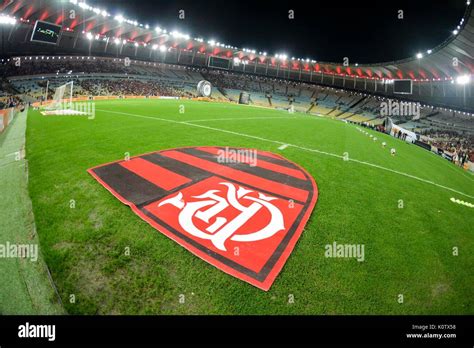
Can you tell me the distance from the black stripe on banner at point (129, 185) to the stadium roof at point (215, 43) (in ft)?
116

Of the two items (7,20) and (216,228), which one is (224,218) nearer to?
(216,228)

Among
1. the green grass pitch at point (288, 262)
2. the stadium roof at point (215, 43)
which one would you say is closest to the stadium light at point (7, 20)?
the stadium roof at point (215, 43)

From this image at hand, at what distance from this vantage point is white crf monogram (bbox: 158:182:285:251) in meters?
4.51

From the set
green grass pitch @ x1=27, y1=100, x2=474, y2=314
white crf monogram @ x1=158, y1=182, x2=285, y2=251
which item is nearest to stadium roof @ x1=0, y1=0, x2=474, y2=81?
green grass pitch @ x1=27, y1=100, x2=474, y2=314

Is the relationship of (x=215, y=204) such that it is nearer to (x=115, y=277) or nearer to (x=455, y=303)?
(x=115, y=277)

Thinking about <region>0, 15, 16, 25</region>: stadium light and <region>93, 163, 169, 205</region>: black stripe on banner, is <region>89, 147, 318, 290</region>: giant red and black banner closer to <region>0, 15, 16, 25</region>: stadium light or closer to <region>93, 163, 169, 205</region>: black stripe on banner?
<region>93, 163, 169, 205</region>: black stripe on banner

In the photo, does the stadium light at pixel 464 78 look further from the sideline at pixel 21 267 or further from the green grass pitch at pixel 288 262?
the sideline at pixel 21 267

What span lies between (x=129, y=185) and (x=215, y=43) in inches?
2584

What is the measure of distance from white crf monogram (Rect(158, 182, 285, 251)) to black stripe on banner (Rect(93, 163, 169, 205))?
0.50m

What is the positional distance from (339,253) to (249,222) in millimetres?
1730
